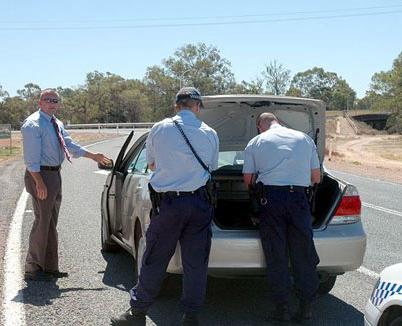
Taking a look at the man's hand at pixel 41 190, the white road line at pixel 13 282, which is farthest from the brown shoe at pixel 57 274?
the man's hand at pixel 41 190

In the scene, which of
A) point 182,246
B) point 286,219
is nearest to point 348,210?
point 286,219

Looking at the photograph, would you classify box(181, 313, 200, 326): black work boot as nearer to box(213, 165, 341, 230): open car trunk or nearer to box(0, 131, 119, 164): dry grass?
box(213, 165, 341, 230): open car trunk

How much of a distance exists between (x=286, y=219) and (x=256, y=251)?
358 mm

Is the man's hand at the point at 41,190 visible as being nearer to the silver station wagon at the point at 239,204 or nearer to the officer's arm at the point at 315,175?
the silver station wagon at the point at 239,204

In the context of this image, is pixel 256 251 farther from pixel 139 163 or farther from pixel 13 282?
pixel 13 282

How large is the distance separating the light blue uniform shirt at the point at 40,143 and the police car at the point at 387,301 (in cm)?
349

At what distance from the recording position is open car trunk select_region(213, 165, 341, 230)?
5.34 m

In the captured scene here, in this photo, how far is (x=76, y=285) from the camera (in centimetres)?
598

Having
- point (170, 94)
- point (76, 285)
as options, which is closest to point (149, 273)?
point (76, 285)

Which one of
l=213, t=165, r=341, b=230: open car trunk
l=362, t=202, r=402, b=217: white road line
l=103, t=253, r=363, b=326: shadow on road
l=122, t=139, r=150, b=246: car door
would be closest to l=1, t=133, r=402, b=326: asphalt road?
l=103, t=253, r=363, b=326: shadow on road

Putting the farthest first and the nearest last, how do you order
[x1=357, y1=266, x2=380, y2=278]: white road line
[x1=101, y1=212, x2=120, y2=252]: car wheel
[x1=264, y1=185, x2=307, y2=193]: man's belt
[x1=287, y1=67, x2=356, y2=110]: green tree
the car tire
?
1. [x1=287, y1=67, x2=356, y2=110]: green tree
2. [x1=101, y1=212, x2=120, y2=252]: car wheel
3. [x1=357, y1=266, x2=380, y2=278]: white road line
4. [x1=264, y1=185, x2=307, y2=193]: man's belt
5. the car tire

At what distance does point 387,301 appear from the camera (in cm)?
348

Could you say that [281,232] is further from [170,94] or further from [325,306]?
[170,94]

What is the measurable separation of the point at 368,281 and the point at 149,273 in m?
2.74
